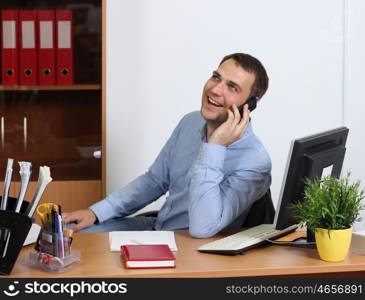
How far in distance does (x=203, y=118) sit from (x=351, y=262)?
3.56 ft

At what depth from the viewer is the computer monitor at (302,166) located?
2.17m

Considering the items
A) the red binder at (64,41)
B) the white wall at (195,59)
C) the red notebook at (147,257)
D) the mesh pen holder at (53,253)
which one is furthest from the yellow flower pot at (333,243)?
the white wall at (195,59)

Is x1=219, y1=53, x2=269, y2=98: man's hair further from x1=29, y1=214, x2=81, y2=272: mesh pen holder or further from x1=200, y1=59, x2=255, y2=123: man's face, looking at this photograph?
x1=29, y1=214, x2=81, y2=272: mesh pen holder

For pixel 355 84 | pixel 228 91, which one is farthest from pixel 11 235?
pixel 355 84

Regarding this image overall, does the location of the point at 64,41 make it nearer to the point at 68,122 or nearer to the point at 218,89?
the point at 68,122

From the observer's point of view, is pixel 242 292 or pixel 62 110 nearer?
pixel 242 292

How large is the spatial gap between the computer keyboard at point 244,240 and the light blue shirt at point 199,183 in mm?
114

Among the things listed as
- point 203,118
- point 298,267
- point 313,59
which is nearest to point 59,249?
point 298,267

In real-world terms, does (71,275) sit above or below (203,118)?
below

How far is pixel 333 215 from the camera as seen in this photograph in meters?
2.04

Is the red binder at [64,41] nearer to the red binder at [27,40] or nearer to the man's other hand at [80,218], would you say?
the red binder at [27,40]

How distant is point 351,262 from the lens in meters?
2.08

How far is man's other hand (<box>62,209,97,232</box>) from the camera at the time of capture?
2.68m

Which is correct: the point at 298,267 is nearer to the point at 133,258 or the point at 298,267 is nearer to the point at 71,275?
the point at 133,258
